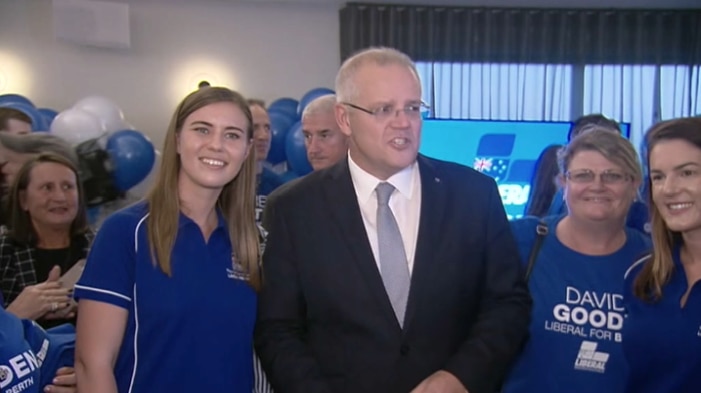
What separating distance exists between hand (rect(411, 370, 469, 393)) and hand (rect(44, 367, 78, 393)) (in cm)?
96

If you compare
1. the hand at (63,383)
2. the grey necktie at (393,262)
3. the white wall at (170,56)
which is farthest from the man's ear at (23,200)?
the white wall at (170,56)

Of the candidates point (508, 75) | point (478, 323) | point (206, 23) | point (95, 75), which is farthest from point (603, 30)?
point (478, 323)

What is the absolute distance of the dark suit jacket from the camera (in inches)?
68.8

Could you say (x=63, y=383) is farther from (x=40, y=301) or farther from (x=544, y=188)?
(x=544, y=188)

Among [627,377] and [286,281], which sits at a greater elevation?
[286,281]

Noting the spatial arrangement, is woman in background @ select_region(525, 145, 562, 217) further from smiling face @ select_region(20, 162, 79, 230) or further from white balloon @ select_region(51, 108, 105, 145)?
white balloon @ select_region(51, 108, 105, 145)

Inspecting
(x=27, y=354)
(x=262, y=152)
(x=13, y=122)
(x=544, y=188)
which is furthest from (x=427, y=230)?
(x=13, y=122)

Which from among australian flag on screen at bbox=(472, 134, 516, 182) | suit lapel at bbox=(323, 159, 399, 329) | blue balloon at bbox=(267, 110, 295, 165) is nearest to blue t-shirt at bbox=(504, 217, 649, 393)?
suit lapel at bbox=(323, 159, 399, 329)

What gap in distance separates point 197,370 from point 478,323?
73 centimetres

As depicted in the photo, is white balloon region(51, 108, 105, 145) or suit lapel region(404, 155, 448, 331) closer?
suit lapel region(404, 155, 448, 331)

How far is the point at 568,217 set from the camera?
2.29 m

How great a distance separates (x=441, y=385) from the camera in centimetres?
169

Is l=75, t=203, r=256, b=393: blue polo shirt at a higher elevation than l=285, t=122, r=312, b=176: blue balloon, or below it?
below

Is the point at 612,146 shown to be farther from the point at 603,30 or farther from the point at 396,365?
the point at 603,30
